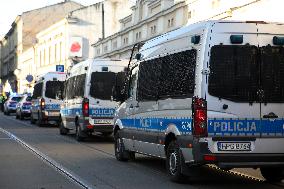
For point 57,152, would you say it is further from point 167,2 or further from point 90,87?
point 167,2

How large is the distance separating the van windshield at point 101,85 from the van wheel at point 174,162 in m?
8.08

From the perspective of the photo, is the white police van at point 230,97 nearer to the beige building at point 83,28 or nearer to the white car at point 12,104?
the white car at point 12,104

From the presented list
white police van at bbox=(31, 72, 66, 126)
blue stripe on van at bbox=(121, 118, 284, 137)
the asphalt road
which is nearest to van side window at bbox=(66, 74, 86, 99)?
the asphalt road

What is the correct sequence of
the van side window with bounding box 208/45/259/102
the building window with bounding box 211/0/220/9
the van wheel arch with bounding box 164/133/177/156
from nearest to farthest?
the van side window with bounding box 208/45/259/102, the van wheel arch with bounding box 164/133/177/156, the building window with bounding box 211/0/220/9

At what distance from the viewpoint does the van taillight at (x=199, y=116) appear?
890 cm

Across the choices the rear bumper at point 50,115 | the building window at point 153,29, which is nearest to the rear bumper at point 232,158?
the rear bumper at point 50,115

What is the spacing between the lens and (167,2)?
32031 mm

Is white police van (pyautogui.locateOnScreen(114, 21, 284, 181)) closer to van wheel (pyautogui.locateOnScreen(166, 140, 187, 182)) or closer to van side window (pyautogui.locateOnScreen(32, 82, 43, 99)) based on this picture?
van wheel (pyautogui.locateOnScreen(166, 140, 187, 182))

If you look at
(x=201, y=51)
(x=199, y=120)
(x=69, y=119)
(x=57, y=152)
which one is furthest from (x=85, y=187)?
(x=69, y=119)

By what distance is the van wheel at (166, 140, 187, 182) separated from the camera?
9766 millimetres

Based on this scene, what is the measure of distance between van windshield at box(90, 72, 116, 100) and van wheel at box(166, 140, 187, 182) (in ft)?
26.5

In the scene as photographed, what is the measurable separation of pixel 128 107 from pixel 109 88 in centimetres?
554

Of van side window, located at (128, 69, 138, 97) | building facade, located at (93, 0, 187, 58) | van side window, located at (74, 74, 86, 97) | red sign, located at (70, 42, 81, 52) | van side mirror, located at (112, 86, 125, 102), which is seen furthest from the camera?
red sign, located at (70, 42, 81, 52)

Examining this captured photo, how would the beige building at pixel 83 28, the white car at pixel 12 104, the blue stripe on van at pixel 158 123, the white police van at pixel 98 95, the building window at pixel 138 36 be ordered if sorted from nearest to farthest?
the blue stripe on van at pixel 158 123
the white police van at pixel 98 95
the building window at pixel 138 36
the white car at pixel 12 104
the beige building at pixel 83 28
